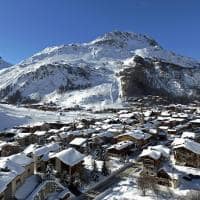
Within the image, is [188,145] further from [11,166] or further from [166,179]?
[11,166]

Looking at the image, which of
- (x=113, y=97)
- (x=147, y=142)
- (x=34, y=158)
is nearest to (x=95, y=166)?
(x=34, y=158)

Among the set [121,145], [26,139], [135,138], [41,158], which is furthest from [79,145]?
[26,139]

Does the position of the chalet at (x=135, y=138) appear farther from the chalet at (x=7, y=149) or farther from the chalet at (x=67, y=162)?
the chalet at (x=7, y=149)

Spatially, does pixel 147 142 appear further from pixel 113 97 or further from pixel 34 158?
pixel 113 97

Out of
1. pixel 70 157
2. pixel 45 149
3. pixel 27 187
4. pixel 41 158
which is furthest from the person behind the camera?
pixel 45 149

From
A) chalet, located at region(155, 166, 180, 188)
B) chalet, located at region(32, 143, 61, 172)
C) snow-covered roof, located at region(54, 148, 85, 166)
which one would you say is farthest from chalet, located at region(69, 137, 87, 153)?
chalet, located at region(155, 166, 180, 188)

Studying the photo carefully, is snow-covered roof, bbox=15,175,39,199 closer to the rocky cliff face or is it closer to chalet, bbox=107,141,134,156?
chalet, bbox=107,141,134,156

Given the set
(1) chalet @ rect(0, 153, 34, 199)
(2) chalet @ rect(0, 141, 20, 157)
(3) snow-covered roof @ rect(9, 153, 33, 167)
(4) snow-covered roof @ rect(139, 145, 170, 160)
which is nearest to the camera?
(1) chalet @ rect(0, 153, 34, 199)

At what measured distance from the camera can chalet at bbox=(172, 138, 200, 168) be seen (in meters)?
37.5

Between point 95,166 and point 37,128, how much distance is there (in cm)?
2908

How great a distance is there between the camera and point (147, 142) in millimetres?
48781

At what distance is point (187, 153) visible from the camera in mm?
38188

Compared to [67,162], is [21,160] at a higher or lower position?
higher

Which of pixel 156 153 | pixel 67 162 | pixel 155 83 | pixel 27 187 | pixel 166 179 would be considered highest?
pixel 155 83
